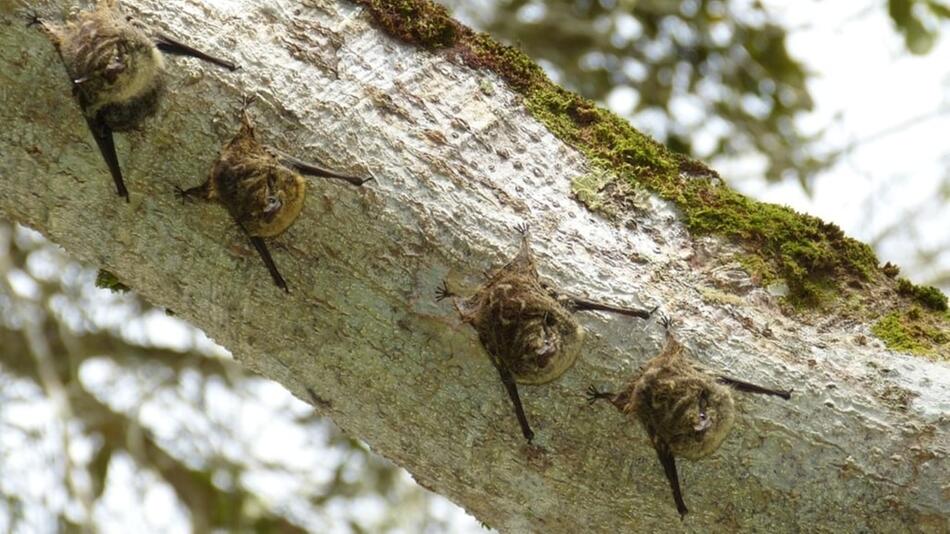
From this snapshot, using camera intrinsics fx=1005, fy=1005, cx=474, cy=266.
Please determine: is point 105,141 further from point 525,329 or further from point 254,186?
point 525,329

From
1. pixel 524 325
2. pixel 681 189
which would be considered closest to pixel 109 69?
pixel 524 325

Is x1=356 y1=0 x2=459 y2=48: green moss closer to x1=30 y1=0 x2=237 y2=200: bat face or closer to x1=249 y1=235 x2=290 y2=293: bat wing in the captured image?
x1=30 y1=0 x2=237 y2=200: bat face

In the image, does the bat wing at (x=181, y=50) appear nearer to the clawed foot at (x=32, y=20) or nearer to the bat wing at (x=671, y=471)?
the clawed foot at (x=32, y=20)

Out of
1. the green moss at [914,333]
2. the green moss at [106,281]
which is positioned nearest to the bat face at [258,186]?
the green moss at [106,281]

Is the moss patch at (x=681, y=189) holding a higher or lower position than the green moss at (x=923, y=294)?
lower

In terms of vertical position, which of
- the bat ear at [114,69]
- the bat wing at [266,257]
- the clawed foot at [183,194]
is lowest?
the clawed foot at [183,194]

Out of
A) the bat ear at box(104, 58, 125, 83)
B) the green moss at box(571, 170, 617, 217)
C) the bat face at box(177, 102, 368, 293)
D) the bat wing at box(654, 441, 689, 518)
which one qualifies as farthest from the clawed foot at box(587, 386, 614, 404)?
the bat ear at box(104, 58, 125, 83)
